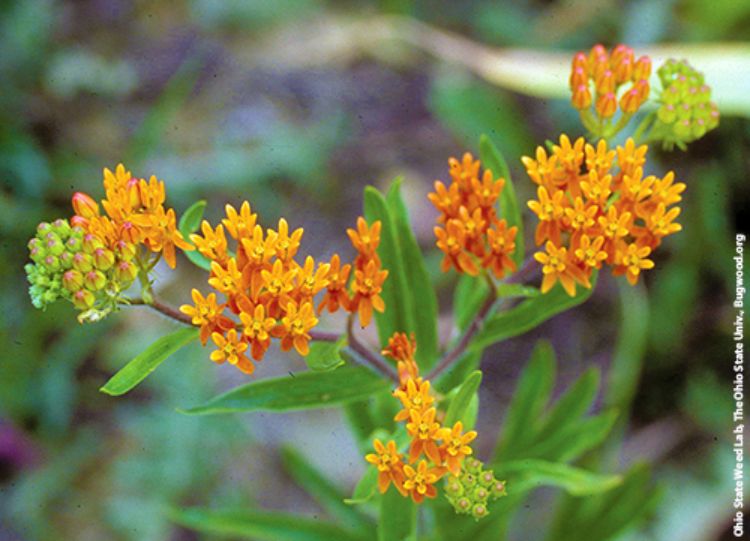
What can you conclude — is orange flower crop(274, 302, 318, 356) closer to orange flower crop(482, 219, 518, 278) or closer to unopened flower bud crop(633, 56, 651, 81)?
orange flower crop(482, 219, 518, 278)

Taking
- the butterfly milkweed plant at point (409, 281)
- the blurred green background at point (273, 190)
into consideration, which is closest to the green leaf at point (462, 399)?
the butterfly milkweed plant at point (409, 281)

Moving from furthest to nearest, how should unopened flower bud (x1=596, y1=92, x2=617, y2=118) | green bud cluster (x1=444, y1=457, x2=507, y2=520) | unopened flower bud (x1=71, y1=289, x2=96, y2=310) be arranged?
unopened flower bud (x1=596, y1=92, x2=617, y2=118)
green bud cluster (x1=444, y1=457, x2=507, y2=520)
unopened flower bud (x1=71, y1=289, x2=96, y2=310)

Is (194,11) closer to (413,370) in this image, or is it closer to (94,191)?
(94,191)

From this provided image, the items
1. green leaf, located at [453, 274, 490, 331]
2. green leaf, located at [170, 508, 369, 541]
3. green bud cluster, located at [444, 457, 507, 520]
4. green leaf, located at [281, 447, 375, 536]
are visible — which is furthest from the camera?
green leaf, located at [281, 447, 375, 536]

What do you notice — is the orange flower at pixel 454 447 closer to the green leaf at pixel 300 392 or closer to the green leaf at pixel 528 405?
the green leaf at pixel 300 392

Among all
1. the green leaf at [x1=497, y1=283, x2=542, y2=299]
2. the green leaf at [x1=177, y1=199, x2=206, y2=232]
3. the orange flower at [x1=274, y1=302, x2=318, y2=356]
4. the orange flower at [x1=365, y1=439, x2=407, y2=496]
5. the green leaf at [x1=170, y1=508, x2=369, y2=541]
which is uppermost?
the green leaf at [x1=177, y1=199, x2=206, y2=232]

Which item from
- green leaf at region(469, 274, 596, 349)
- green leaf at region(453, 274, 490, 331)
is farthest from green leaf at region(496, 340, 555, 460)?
green leaf at region(469, 274, 596, 349)
